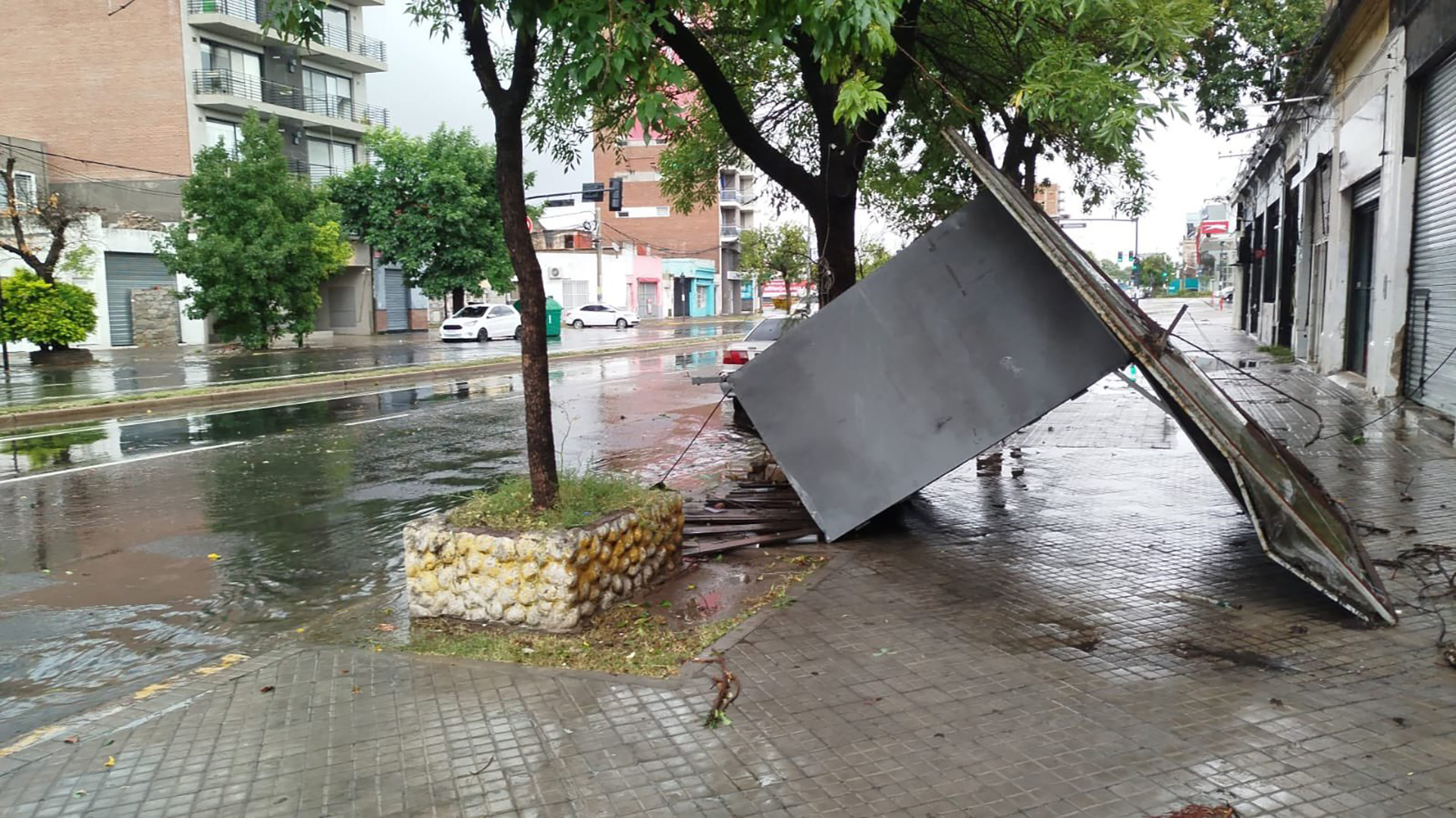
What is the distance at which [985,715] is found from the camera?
14.3 ft

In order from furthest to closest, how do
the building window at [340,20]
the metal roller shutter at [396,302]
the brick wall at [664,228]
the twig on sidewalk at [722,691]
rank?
the brick wall at [664,228], the metal roller shutter at [396,302], the building window at [340,20], the twig on sidewalk at [722,691]

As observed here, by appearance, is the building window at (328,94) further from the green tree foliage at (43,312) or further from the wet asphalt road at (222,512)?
the wet asphalt road at (222,512)

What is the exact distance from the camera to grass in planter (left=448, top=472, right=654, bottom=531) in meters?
5.84

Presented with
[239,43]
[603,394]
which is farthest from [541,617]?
[239,43]

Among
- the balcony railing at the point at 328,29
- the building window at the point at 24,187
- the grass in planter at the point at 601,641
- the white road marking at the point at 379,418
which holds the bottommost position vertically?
the grass in planter at the point at 601,641

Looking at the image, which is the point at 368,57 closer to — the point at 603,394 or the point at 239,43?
the point at 239,43

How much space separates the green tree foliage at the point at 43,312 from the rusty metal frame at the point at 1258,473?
27.9 metres

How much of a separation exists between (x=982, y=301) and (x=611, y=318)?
50.9m

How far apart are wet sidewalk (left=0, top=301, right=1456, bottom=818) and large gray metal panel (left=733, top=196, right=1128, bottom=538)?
750 mm

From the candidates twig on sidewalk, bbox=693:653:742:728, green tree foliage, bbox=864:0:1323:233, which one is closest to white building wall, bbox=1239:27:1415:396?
green tree foliage, bbox=864:0:1323:233

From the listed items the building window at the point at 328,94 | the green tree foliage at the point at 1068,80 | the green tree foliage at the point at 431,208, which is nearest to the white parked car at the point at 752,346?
the green tree foliage at the point at 1068,80

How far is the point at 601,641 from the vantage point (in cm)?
542

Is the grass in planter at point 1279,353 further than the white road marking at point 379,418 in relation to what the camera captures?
Yes

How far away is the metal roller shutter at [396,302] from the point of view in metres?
47.5
